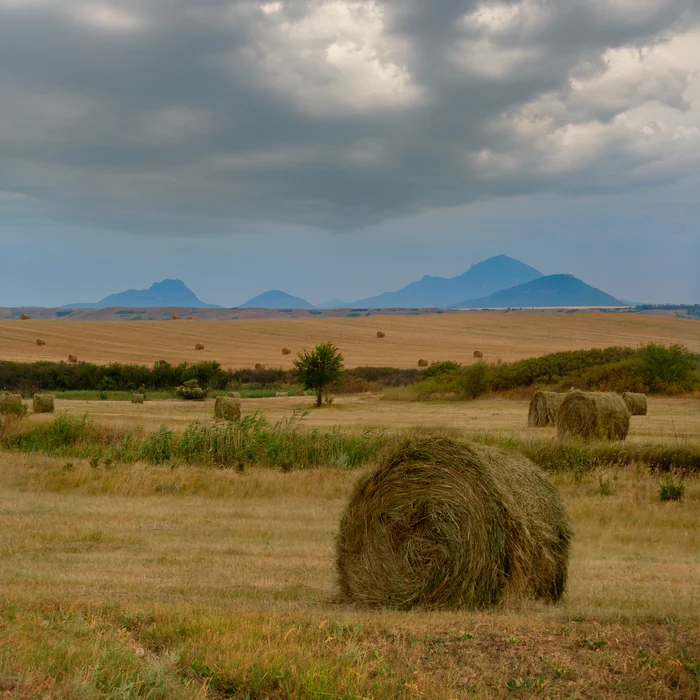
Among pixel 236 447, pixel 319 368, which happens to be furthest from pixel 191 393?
pixel 236 447

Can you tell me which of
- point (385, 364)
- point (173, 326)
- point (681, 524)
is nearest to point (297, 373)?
point (385, 364)

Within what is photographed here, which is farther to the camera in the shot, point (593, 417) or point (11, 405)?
point (11, 405)

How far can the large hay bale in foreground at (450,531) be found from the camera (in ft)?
26.7

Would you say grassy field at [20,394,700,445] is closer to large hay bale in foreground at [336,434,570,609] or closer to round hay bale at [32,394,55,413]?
round hay bale at [32,394,55,413]

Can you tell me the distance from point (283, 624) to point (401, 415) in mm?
Answer: 24566

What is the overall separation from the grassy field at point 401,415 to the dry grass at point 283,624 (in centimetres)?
961

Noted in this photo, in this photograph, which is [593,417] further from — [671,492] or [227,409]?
[227,409]

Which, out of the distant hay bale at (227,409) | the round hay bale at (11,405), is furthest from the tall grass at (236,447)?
the distant hay bale at (227,409)

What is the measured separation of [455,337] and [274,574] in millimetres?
72356

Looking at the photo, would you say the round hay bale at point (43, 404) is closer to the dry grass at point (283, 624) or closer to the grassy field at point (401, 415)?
the grassy field at point (401, 415)

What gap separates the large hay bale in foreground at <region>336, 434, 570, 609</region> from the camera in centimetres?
813

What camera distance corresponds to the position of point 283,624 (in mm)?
6320

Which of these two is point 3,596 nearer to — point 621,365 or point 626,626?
point 626,626

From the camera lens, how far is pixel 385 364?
194 feet
